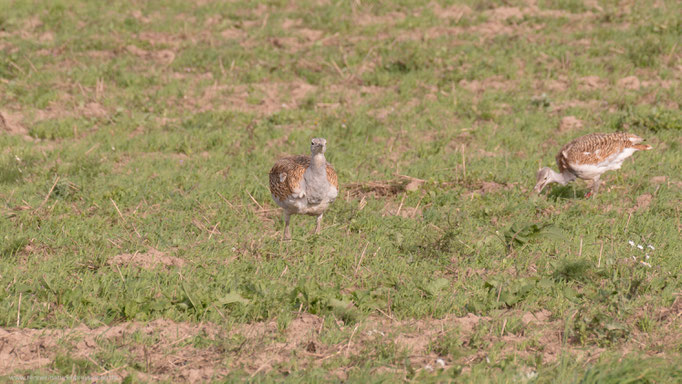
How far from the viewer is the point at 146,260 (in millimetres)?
6871

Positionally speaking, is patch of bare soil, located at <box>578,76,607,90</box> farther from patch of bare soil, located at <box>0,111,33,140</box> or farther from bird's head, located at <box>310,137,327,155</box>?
patch of bare soil, located at <box>0,111,33,140</box>

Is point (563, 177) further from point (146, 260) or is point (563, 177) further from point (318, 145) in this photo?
point (146, 260)

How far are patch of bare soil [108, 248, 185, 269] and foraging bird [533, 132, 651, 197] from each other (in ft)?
16.0

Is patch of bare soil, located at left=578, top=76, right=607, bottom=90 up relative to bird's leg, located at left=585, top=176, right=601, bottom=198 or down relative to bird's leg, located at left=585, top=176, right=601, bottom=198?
up

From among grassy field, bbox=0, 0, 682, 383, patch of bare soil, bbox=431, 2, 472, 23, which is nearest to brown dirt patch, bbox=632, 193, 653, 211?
Result: grassy field, bbox=0, 0, 682, 383

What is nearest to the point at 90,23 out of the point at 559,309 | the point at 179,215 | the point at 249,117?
the point at 249,117

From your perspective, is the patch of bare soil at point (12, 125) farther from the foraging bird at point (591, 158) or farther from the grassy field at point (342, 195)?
the foraging bird at point (591, 158)

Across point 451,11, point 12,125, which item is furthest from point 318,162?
point 451,11

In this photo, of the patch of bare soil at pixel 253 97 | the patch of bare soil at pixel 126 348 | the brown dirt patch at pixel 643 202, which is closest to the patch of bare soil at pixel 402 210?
the brown dirt patch at pixel 643 202

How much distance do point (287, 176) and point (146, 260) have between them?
1.76 m

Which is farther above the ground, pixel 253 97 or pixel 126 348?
pixel 126 348

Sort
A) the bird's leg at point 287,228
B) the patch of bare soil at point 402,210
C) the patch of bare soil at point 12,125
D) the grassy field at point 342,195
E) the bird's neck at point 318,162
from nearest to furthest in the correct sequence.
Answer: the grassy field at point 342,195 → the bird's neck at point 318,162 → the bird's leg at point 287,228 → the patch of bare soil at point 402,210 → the patch of bare soil at point 12,125

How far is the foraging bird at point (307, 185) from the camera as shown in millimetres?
7414

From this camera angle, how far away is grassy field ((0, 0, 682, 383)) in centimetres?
550
